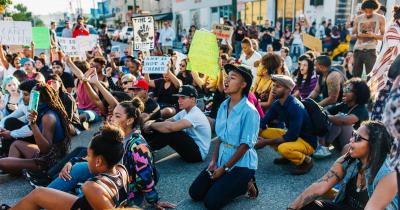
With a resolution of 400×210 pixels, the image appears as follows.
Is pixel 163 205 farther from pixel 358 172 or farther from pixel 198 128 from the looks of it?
pixel 358 172

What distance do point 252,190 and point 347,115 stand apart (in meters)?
1.61

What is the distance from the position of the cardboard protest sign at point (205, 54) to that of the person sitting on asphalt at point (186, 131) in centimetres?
87

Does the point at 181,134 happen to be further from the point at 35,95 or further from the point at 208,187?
the point at 35,95

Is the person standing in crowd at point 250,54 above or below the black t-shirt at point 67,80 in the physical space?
above

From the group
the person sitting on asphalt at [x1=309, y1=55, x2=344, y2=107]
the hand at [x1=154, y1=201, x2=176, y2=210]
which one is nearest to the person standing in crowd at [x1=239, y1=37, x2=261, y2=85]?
the person sitting on asphalt at [x1=309, y1=55, x2=344, y2=107]

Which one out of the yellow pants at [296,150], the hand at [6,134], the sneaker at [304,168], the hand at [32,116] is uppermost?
the hand at [32,116]

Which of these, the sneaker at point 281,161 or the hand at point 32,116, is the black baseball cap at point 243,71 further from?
the hand at point 32,116

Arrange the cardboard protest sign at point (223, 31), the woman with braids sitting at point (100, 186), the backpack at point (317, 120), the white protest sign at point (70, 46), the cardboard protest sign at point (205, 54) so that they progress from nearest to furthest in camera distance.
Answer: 1. the woman with braids sitting at point (100, 186)
2. the backpack at point (317, 120)
3. the cardboard protest sign at point (205, 54)
4. the cardboard protest sign at point (223, 31)
5. the white protest sign at point (70, 46)

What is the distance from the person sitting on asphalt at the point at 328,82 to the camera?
224 inches

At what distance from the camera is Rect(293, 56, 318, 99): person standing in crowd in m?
6.36

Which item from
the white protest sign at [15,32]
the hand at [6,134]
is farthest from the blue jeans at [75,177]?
the white protest sign at [15,32]

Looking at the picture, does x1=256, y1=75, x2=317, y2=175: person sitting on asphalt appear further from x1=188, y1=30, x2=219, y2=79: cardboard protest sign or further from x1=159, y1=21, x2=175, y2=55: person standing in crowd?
x1=159, y1=21, x2=175, y2=55: person standing in crowd

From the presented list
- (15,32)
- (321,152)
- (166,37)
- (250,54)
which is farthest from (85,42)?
(166,37)

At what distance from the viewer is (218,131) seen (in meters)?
3.99
